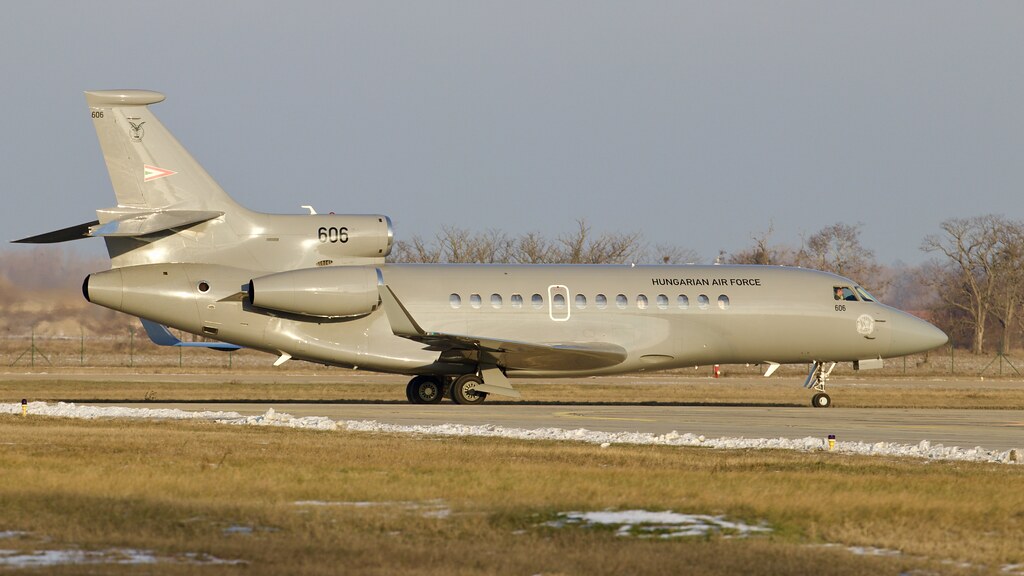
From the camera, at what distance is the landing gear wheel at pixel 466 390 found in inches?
1159

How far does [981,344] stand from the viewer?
291 feet

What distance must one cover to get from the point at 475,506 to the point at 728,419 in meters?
13.9

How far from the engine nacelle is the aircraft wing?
21.7 inches

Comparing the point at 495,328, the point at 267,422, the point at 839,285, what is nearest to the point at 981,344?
the point at 839,285

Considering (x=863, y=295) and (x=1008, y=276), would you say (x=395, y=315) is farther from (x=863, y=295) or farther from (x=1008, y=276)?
(x=1008, y=276)

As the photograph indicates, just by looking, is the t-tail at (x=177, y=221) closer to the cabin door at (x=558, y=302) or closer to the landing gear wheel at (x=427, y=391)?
the landing gear wheel at (x=427, y=391)

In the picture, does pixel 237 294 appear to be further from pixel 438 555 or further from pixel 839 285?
pixel 438 555

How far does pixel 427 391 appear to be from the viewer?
30.5 metres

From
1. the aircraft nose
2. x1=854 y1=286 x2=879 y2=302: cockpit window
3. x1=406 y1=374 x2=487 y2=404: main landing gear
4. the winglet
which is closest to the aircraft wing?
the winglet

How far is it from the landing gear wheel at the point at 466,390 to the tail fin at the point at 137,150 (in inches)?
289

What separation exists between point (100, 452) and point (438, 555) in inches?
339

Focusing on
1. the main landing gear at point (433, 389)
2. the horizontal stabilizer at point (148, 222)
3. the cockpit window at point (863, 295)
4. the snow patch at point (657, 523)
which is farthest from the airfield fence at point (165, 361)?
the snow patch at point (657, 523)

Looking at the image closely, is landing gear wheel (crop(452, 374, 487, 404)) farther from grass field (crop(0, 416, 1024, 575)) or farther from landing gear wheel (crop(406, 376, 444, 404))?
grass field (crop(0, 416, 1024, 575))

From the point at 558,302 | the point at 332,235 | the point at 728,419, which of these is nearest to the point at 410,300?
the point at 332,235
